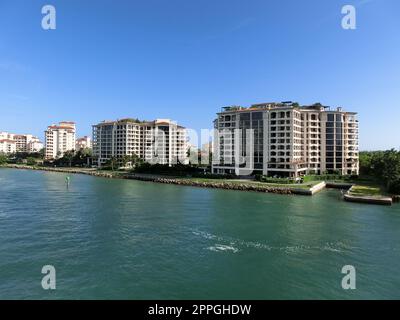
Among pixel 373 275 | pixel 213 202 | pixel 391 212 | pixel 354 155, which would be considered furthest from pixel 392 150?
pixel 373 275

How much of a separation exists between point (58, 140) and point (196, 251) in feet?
571

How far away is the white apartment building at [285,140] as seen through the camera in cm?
7844

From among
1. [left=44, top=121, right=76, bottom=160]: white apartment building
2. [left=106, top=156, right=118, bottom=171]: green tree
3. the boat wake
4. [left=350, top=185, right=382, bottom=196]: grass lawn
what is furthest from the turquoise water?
[left=44, top=121, right=76, bottom=160]: white apartment building

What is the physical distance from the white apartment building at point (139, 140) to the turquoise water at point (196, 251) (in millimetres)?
86046

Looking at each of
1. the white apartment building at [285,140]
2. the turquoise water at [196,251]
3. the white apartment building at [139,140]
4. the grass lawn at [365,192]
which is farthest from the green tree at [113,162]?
the grass lawn at [365,192]

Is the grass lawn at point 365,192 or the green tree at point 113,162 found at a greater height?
the green tree at point 113,162

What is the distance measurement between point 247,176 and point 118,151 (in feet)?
221

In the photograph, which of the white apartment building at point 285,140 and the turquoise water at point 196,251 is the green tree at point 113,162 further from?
the turquoise water at point 196,251

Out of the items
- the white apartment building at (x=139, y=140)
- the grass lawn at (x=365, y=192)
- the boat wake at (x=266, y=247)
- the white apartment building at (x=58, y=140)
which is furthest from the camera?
the white apartment building at (x=58, y=140)

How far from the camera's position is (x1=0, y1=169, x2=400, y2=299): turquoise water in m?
18.6

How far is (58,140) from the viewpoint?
17788 cm

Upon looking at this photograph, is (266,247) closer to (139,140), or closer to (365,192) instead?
(365,192)

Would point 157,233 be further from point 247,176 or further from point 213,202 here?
point 247,176

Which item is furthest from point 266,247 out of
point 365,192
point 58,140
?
point 58,140
